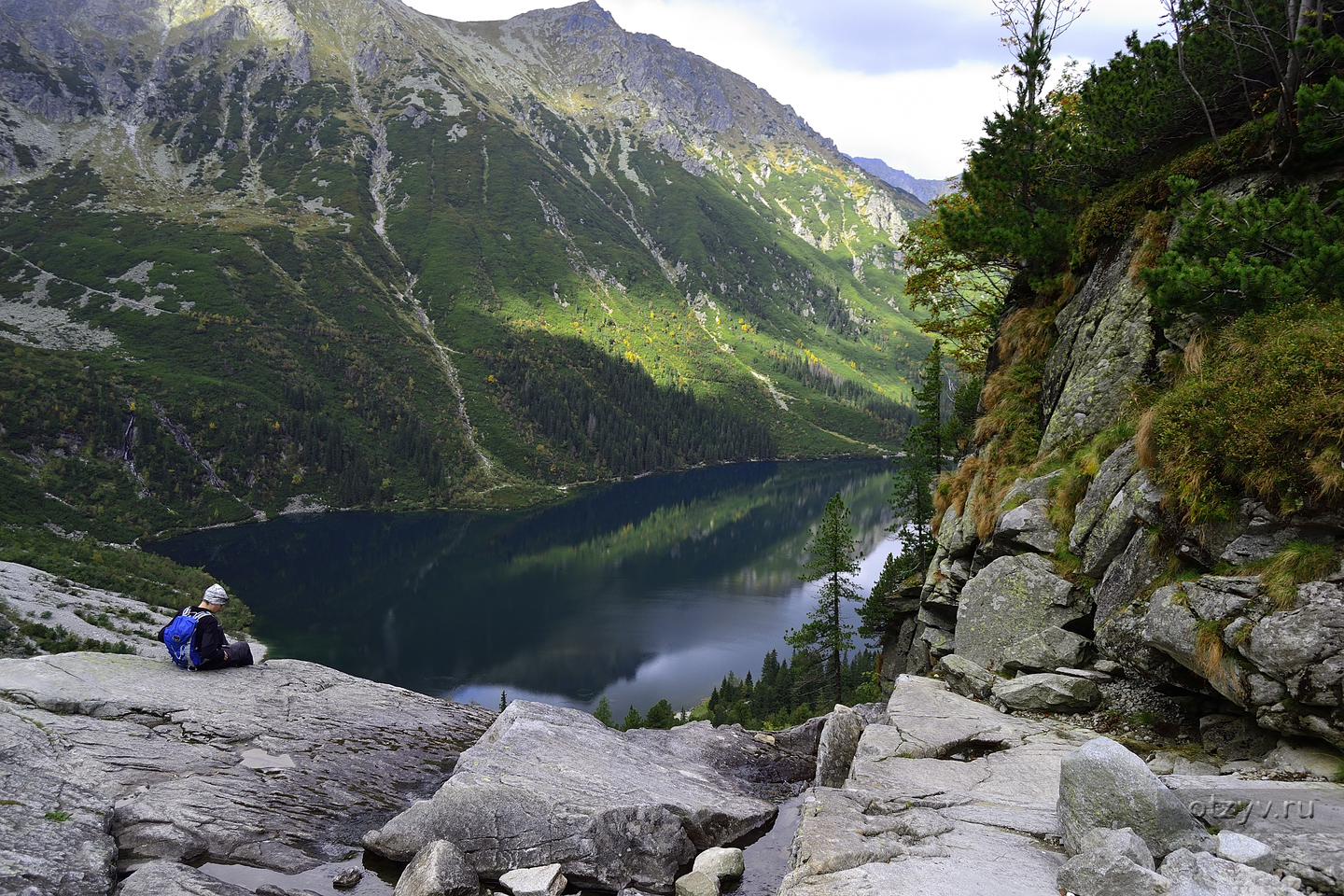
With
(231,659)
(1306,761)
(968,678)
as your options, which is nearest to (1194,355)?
A: (1306,761)

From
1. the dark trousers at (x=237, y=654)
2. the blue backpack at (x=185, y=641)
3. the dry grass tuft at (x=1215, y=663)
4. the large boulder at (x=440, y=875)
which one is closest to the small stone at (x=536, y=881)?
the large boulder at (x=440, y=875)

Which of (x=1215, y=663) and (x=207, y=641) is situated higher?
(x=1215, y=663)

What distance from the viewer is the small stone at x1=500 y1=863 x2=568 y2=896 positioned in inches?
417

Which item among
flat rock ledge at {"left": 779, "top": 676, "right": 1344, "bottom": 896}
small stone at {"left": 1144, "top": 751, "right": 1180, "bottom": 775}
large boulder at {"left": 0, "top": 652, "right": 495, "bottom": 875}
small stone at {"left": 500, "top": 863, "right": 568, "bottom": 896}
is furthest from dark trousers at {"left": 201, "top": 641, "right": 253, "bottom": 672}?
small stone at {"left": 1144, "top": 751, "right": 1180, "bottom": 775}

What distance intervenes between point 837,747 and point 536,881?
736cm

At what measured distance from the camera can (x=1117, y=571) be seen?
13.0 meters

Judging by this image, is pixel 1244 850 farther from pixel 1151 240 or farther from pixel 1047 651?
pixel 1151 240

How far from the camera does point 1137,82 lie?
17.2m

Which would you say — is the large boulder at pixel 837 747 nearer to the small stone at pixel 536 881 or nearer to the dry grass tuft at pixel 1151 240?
the small stone at pixel 536 881

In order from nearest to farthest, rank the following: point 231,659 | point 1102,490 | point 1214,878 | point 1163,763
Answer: point 1214,878 < point 1163,763 < point 1102,490 < point 231,659

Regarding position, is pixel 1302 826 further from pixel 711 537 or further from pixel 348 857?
pixel 711 537

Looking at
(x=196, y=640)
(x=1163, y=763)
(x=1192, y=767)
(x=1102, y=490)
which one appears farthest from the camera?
(x=196, y=640)

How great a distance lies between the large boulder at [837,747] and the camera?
48.3ft

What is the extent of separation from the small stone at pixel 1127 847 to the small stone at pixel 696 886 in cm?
636
